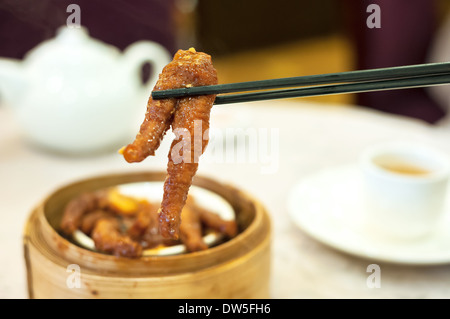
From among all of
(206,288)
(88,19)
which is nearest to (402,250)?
(206,288)

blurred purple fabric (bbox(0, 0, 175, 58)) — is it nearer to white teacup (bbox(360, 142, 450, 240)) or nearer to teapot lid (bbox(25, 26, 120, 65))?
teapot lid (bbox(25, 26, 120, 65))

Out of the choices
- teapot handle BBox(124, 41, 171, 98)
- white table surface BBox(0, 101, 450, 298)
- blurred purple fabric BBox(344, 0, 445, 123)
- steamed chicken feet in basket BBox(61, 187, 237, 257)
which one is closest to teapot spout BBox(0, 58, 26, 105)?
white table surface BBox(0, 101, 450, 298)

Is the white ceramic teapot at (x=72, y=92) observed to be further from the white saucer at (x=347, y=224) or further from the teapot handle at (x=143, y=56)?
the white saucer at (x=347, y=224)

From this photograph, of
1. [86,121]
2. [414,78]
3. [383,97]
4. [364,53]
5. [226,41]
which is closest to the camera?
[414,78]

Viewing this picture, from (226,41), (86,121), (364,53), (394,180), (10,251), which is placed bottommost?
(10,251)

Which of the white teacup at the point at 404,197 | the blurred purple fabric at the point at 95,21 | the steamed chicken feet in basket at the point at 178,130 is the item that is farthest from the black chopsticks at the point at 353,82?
the blurred purple fabric at the point at 95,21

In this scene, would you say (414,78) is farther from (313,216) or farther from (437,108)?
(437,108)

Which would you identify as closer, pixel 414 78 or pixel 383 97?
pixel 414 78
